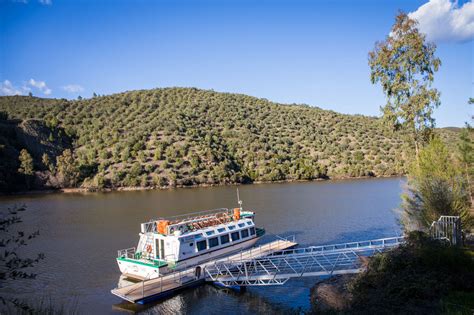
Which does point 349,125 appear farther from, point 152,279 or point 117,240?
point 152,279

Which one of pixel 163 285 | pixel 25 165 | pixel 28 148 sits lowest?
pixel 163 285

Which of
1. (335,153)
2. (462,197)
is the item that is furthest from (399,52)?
(335,153)

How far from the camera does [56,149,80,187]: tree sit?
80.8 metres

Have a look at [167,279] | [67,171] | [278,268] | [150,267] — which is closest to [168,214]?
[150,267]

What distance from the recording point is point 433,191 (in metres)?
23.2

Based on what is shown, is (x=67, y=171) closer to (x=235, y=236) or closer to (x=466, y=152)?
(x=235, y=236)

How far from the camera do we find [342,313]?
40.2 ft

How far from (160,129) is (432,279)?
9230cm

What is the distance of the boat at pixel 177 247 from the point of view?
24.8 metres

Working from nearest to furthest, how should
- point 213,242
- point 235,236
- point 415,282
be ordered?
point 415,282, point 213,242, point 235,236

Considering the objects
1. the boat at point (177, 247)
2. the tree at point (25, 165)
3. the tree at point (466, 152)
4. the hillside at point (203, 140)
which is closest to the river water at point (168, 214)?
the boat at point (177, 247)

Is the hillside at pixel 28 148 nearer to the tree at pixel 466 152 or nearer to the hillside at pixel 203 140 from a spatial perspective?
the hillside at pixel 203 140

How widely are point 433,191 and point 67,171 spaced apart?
246 feet

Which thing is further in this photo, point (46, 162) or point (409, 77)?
point (46, 162)
